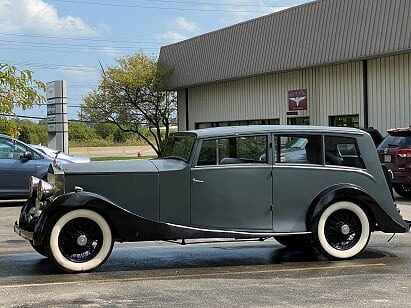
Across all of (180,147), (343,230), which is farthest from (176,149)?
(343,230)

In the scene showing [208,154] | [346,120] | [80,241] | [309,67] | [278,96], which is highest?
[309,67]

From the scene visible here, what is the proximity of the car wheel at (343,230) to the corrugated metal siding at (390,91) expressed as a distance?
47.6 feet

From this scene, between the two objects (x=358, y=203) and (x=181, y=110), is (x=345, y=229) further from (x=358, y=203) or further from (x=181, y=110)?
(x=181, y=110)

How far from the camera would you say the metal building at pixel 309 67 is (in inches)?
860

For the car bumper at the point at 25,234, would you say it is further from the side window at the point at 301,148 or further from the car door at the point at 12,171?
the car door at the point at 12,171

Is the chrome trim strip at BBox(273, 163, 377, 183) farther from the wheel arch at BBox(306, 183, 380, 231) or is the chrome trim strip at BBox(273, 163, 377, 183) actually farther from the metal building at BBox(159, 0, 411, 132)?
the metal building at BBox(159, 0, 411, 132)

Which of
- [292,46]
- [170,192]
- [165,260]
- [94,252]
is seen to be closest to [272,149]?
[170,192]

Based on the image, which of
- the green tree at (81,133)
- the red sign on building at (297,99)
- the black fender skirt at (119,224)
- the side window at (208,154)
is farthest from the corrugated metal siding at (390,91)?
the green tree at (81,133)

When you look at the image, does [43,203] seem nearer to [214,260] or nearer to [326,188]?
[214,260]

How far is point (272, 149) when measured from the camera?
797cm

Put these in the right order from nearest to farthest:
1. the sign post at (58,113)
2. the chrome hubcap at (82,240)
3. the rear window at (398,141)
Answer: the chrome hubcap at (82,240) → the rear window at (398,141) → the sign post at (58,113)

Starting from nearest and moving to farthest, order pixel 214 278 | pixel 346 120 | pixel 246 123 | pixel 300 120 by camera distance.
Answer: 1. pixel 214 278
2. pixel 346 120
3. pixel 300 120
4. pixel 246 123

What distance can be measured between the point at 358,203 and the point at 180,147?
92.3 inches

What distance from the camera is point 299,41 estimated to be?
25469 millimetres
